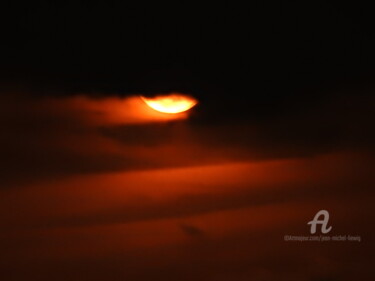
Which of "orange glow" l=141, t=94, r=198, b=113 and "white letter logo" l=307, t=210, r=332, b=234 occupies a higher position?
"orange glow" l=141, t=94, r=198, b=113

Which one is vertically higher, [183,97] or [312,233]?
[183,97]

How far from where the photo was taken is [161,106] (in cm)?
294

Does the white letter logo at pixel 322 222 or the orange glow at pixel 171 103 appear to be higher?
the orange glow at pixel 171 103

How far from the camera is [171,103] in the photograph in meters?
2.94

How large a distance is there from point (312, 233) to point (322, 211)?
0.11 meters

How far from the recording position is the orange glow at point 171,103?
294cm

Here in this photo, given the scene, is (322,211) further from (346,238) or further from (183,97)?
(183,97)

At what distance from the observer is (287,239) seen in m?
2.84

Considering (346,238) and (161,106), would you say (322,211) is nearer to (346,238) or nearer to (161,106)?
(346,238)

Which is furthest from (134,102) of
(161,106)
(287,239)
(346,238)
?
(346,238)

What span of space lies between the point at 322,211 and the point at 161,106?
0.81 metres

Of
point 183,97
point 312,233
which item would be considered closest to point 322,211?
point 312,233

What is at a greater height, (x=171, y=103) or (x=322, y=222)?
(x=171, y=103)

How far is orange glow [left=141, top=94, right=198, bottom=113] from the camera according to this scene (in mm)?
2938
